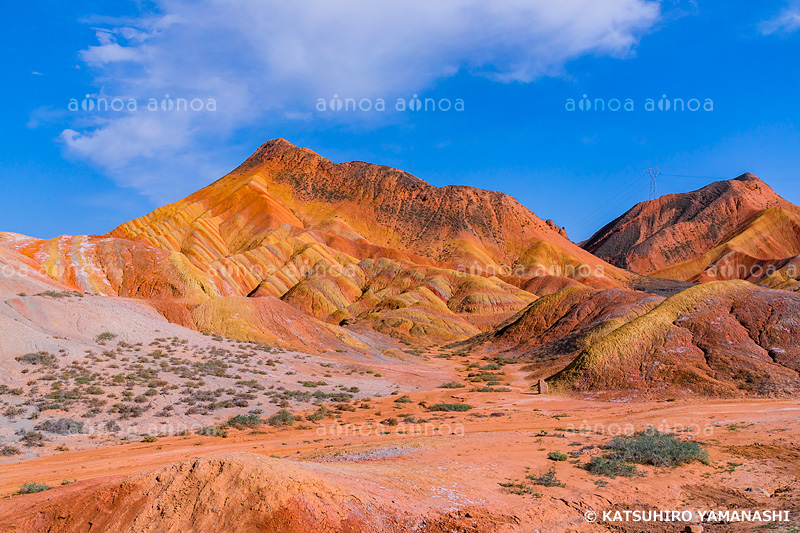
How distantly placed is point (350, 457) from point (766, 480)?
9.25 metres

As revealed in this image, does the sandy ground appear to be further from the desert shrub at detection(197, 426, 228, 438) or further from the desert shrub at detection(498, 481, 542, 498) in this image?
the desert shrub at detection(197, 426, 228, 438)

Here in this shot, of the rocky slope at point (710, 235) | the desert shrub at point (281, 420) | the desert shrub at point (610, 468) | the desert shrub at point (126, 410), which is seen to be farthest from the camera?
the rocky slope at point (710, 235)

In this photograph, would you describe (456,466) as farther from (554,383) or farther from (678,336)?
(678,336)

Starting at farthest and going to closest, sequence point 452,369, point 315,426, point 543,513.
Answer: point 452,369 → point 315,426 → point 543,513

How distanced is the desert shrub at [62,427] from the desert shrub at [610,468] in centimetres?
1617

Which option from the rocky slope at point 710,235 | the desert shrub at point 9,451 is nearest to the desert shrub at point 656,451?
the desert shrub at point 9,451

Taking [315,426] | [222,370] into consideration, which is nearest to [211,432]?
[315,426]

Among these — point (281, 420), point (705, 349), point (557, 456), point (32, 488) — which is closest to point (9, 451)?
point (32, 488)

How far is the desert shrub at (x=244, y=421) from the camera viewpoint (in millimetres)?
19439

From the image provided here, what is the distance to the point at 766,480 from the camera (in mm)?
10859

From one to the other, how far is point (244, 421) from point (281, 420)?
1454 millimetres

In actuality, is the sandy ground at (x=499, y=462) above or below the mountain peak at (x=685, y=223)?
below

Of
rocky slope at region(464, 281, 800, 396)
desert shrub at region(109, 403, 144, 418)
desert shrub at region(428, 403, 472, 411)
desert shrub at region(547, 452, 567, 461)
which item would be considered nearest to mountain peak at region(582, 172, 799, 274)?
rocky slope at region(464, 281, 800, 396)

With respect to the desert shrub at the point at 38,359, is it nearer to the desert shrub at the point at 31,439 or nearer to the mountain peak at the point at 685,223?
the desert shrub at the point at 31,439
